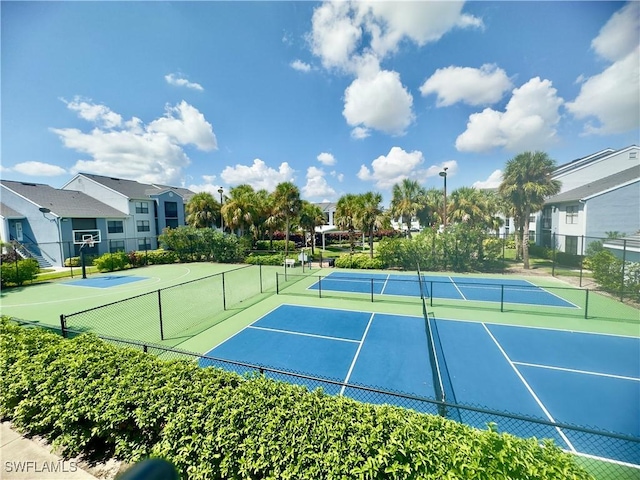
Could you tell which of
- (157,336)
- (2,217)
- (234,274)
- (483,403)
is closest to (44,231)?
(2,217)

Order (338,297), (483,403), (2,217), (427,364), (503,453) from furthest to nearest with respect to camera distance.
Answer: (2,217) → (338,297) → (427,364) → (483,403) → (503,453)

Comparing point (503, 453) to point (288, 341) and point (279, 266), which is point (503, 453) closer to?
point (288, 341)

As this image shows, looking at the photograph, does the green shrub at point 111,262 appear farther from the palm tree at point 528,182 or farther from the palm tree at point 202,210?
the palm tree at point 528,182

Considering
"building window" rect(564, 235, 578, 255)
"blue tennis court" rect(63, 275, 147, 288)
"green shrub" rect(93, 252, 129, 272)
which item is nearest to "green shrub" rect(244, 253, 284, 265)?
"blue tennis court" rect(63, 275, 147, 288)

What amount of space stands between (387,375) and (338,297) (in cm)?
805

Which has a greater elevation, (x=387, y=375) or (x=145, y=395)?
(x=145, y=395)

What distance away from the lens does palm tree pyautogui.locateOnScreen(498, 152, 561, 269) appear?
2244 cm

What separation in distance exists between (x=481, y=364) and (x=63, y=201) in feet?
138

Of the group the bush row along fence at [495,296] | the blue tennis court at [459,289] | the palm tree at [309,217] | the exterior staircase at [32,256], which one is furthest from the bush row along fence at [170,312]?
the exterior staircase at [32,256]

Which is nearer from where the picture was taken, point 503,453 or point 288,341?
point 503,453

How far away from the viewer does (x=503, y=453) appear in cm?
305

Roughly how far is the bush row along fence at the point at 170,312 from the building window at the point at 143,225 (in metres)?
23.8

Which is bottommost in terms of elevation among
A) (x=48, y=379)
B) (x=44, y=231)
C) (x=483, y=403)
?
(x=483, y=403)

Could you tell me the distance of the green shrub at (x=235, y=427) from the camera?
3115 mm
